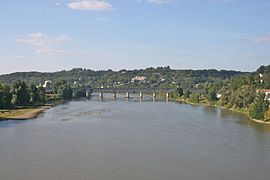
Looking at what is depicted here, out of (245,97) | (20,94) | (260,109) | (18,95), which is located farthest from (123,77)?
(260,109)

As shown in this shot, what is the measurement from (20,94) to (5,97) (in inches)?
173

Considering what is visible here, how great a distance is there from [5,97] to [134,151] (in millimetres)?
24068

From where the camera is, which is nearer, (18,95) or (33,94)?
(18,95)

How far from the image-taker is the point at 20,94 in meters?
45.9

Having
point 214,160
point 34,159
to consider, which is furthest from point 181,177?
point 34,159

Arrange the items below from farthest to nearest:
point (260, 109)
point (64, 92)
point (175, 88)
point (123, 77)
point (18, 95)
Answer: point (123, 77)
point (175, 88)
point (64, 92)
point (18, 95)
point (260, 109)

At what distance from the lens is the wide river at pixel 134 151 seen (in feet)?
55.2

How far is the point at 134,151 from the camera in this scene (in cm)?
2084

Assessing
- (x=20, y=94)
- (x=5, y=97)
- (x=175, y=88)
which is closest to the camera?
(x=5, y=97)

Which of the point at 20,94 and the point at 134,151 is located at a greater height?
the point at 20,94

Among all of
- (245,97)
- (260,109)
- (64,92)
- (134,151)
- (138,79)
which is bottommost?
(134,151)

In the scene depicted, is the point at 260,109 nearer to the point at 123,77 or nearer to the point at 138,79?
the point at 138,79

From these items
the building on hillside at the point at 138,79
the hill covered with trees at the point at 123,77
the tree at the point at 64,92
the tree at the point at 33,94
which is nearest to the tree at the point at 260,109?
the tree at the point at 33,94

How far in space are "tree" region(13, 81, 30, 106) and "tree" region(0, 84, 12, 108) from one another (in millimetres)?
1583
